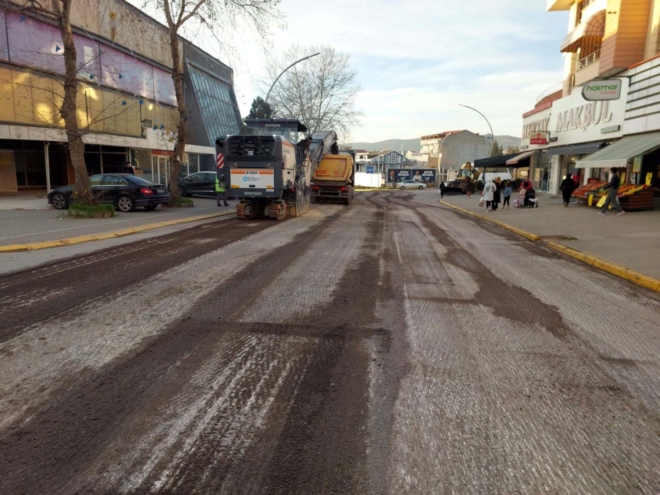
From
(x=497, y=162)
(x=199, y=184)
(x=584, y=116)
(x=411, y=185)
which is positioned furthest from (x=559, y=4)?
(x=411, y=185)

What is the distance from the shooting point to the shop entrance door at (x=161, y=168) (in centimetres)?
3275

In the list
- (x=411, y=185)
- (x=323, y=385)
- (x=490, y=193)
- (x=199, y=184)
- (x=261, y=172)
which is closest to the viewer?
(x=323, y=385)

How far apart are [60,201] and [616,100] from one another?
79.9 feet

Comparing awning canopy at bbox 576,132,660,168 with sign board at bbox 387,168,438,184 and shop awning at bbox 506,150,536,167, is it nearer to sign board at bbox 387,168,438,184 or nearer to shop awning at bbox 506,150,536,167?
shop awning at bbox 506,150,536,167

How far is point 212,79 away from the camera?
44.6 m

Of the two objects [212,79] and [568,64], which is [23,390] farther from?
[212,79]

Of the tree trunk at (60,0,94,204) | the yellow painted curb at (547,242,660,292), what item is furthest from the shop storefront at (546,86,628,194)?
the tree trunk at (60,0,94,204)

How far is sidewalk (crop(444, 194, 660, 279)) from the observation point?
9.02 m

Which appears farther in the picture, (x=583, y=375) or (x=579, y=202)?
(x=579, y=202)

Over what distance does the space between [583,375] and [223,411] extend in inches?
116

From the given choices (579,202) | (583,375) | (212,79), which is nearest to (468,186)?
(579,202)

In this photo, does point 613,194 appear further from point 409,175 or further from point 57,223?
point 409,175

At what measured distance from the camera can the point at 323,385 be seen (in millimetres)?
3561

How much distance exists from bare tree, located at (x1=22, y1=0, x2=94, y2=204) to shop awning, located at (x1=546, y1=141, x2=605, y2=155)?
2310 centimetres
